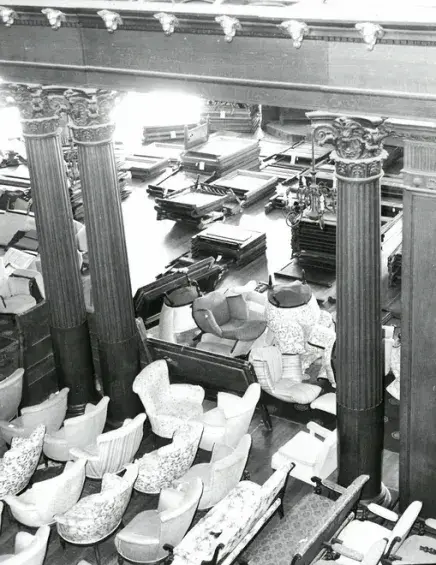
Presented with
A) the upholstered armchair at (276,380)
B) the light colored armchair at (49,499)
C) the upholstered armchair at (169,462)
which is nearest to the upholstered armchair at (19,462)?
the light colored armchair at (49,499)

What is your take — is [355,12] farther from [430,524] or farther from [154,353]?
[154,353]

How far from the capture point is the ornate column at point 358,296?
704 cm

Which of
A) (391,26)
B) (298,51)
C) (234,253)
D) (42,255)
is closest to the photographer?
(391,26)

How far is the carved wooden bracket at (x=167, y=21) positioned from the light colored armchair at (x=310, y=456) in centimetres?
375

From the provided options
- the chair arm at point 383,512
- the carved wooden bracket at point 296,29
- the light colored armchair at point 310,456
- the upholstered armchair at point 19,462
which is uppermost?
the carved wooden bracket at point 296,29

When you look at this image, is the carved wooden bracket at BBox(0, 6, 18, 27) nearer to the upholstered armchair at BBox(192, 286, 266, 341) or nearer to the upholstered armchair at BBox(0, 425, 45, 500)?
the upholstered armchair at BBox(0, 425, 45, 500)

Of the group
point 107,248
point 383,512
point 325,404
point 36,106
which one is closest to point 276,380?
point 325,404

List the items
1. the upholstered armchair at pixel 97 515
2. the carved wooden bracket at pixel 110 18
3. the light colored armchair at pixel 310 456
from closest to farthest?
1. the upholstered armchair at pixel 97 515
2. the carved wooden bracket at pixel 110 18
3. the light colored armchair at pixel 310 456

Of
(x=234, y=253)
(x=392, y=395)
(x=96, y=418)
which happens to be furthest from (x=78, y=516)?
(x=234, y=253)

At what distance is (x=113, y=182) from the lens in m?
9.07

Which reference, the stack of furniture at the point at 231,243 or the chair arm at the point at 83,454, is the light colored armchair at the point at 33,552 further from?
the stack of furniture at the point at 231,243

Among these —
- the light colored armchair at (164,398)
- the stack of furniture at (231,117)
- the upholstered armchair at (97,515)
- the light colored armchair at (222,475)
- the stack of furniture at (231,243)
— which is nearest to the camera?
the upholstered armchair at (97,515)

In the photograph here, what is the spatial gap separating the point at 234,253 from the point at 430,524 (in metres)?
7.93

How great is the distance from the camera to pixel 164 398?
9.82 meters
